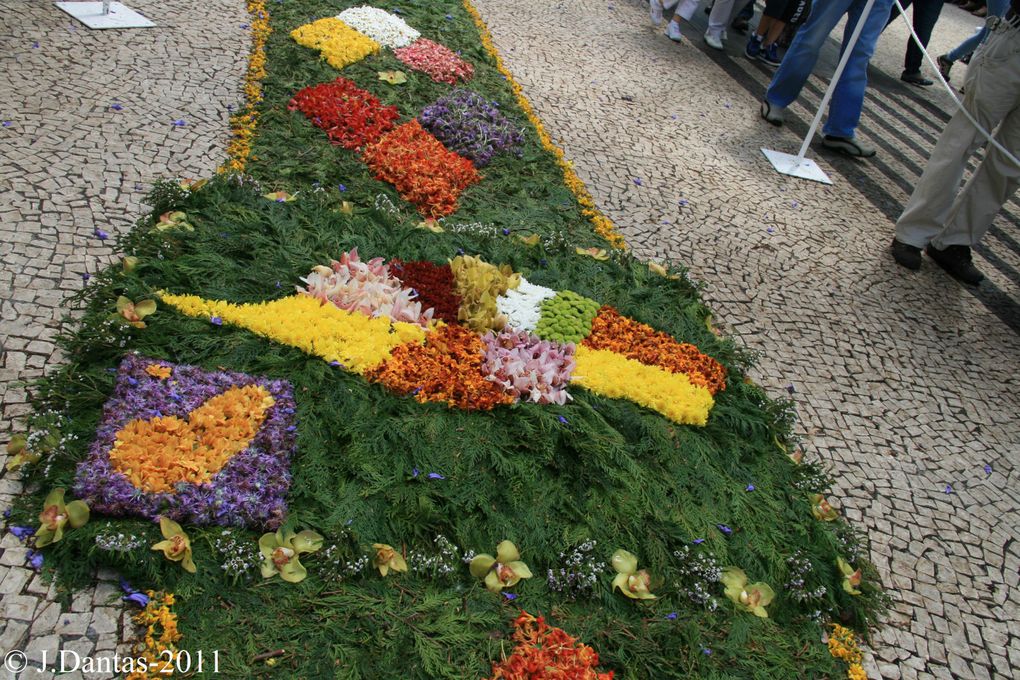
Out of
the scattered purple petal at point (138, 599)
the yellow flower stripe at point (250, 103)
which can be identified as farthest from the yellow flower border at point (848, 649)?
the yellow flower stripe at point (250, 103)

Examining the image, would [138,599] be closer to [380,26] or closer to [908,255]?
[908,255]

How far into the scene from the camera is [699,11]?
34.2 ft

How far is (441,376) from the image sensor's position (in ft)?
11.4

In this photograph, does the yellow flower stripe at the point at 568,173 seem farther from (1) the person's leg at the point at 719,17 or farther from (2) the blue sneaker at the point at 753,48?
(2) the blue sneaker at the point at 753,48

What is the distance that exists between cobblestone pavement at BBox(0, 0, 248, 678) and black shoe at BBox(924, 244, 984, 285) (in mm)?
5498

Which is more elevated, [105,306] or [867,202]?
[867,202]

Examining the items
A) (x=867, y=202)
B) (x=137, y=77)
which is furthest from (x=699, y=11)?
(x=137, y=77)

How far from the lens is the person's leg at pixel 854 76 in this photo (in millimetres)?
6633

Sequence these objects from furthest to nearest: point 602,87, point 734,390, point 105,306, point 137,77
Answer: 1. point 602,87
2. point 137,77
3. point 734,390
4. point 105,306

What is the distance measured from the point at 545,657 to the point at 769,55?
8.71m

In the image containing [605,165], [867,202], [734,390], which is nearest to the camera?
[734,390]

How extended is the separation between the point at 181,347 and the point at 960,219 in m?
5.54

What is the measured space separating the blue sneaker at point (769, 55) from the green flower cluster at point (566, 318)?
6547 mm

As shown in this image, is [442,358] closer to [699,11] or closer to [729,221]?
[729,221]
